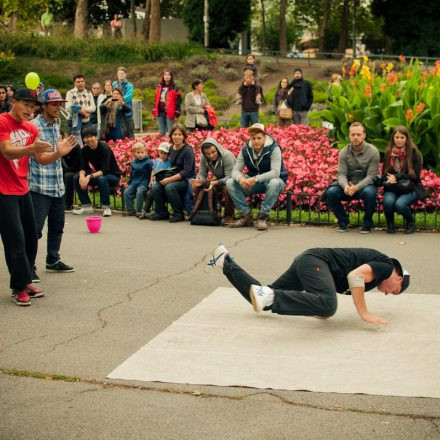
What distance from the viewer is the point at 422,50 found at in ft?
142

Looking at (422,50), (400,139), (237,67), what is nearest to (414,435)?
(400,139)

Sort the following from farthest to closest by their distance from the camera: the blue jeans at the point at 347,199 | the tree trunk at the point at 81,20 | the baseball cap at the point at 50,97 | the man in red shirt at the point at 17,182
Result: 1. the tree trunk at the point at 81,20
2. the blue jeans at the point at 347,199
3. the baseball cap at the point at 50,97
4. the man in red shirt at the point at 17,182

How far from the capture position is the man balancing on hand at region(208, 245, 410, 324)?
7.57 metres

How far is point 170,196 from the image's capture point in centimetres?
1416

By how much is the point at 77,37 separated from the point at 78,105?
86.7 feet

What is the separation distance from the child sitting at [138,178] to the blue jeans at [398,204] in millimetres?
3850

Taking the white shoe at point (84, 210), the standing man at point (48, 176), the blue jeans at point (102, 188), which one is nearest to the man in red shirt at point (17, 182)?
the standing man at point (48, 176)

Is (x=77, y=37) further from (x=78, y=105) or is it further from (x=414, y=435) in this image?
(x=414, y=435)

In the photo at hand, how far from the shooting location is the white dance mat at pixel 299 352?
6.41 meters

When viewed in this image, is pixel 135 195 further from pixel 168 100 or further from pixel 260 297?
pixel 260 297

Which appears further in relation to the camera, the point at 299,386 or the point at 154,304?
the point at 154,304

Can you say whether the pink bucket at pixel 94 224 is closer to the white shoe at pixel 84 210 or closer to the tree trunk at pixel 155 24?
the white shoe at pixel 84 210

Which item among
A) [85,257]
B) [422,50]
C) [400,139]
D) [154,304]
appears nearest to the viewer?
[154,304]

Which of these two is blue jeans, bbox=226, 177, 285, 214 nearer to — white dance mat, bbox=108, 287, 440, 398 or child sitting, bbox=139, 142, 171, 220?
child sitting, bbox=139, 142, 171, 220
